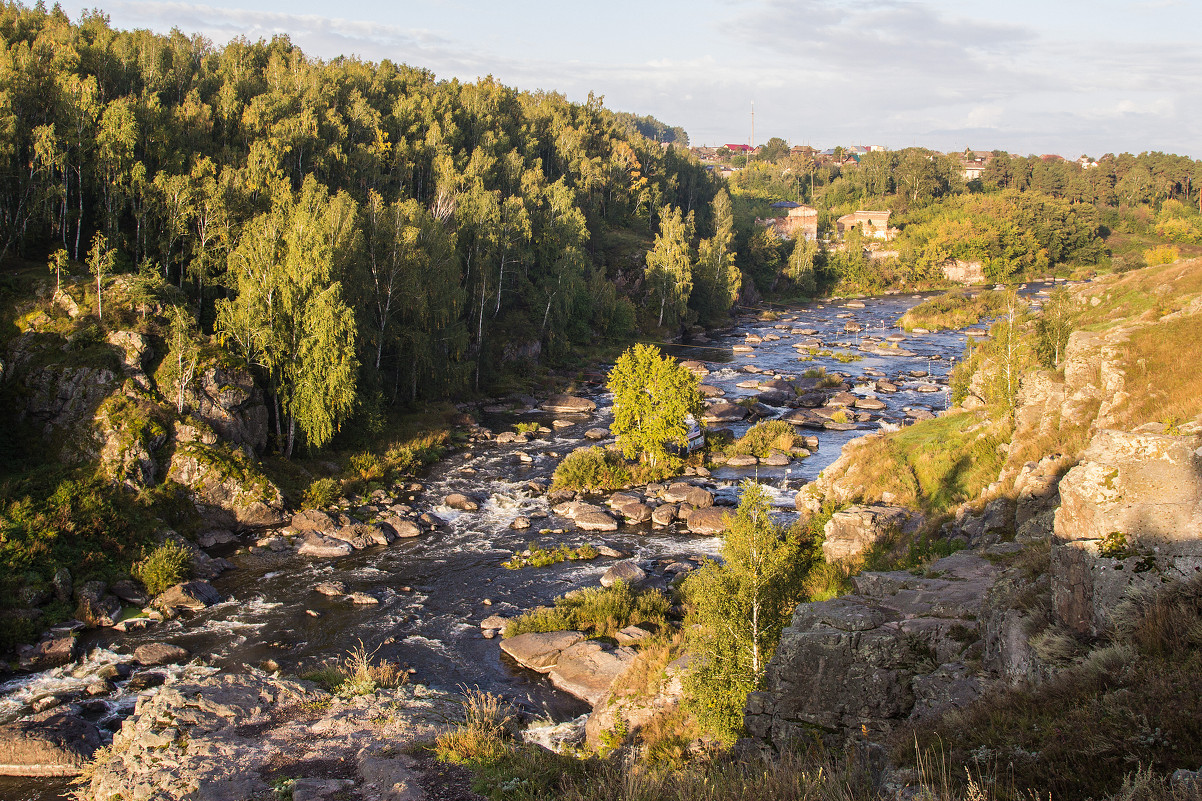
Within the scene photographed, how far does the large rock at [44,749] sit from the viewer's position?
1645 centimetres

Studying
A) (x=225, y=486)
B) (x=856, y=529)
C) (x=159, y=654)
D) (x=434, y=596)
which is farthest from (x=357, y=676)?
(x=225, y=486)

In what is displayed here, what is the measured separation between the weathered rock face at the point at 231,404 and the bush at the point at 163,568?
7.70 metres

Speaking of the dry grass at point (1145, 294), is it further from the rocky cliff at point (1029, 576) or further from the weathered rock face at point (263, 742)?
the weathered rock face at point (263, 742)

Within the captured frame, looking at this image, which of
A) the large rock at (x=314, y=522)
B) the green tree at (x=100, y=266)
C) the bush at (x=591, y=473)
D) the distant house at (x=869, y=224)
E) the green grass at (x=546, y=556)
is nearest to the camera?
the green grass at (x=546, y=556)

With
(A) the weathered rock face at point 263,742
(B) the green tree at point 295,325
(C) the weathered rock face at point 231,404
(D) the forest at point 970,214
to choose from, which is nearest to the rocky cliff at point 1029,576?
(A) the weathered rock face at point 263,742

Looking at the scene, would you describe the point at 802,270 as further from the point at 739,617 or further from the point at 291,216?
the point at 739,617

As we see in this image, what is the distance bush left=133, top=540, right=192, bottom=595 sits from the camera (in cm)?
2572

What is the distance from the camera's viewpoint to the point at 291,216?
38531 mm

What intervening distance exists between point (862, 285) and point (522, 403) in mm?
89694

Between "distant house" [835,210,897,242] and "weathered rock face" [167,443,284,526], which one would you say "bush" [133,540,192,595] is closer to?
"weathered rock face" [167,443,284,526]

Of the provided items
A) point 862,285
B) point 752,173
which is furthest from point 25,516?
point 752,173

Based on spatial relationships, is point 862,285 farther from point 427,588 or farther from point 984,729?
point 984,729

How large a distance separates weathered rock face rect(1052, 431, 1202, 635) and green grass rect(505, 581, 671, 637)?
14864 mm

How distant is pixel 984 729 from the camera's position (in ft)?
26.7
